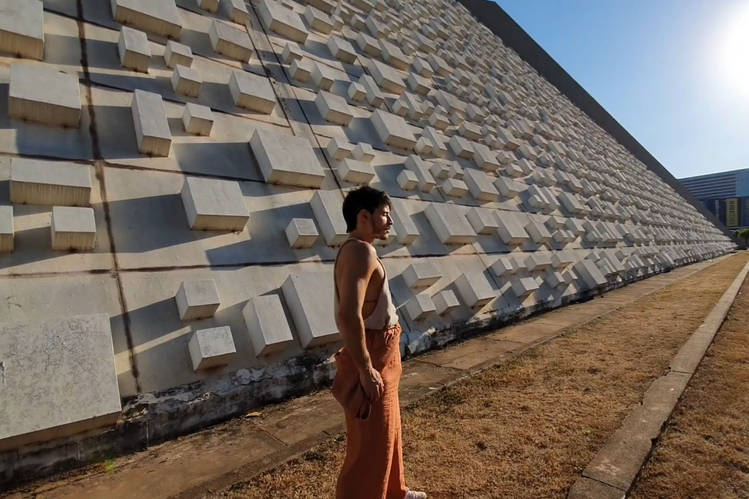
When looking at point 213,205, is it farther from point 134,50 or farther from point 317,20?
point 317,20

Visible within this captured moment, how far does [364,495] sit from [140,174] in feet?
8.43

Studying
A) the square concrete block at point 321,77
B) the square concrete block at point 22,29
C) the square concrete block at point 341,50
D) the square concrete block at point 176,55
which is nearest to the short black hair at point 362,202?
the square concrete block at point 22,29

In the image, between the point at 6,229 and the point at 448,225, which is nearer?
the point at 6,229

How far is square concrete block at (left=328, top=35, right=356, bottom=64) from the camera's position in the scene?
5.98 m

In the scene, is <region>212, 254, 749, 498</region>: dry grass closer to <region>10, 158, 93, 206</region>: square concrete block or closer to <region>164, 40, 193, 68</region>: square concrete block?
<region>10, 158, 93, 206</region>: square concrete block

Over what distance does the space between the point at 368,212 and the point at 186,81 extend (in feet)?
9.22

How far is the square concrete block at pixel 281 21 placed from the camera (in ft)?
17.3

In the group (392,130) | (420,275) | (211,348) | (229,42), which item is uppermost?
(229,42)

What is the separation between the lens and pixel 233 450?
7.47 ft

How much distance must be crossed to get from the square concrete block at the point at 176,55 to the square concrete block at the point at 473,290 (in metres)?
3.31

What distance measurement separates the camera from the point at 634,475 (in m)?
2.05

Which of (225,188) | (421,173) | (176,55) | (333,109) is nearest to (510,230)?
(421,173)

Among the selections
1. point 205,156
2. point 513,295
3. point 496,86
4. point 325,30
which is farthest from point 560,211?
point 205,156

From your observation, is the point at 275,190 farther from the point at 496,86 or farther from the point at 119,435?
the point at 496,86
